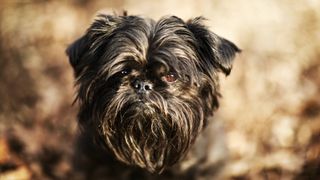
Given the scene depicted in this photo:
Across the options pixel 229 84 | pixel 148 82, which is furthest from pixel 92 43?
pixel 229 84

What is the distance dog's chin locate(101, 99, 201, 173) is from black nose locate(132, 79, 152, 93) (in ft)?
0.26

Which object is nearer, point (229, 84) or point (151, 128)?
point (151, 128)

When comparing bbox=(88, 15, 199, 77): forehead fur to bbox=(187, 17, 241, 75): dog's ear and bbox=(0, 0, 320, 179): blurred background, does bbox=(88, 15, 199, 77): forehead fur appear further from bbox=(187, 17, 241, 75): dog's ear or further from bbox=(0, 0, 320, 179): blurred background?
bbox=(0, 0, 320, 179): blurred background

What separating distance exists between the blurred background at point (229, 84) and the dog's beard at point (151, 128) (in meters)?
1.29

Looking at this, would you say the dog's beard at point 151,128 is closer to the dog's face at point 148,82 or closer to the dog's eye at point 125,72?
the dog's face at point 148,82

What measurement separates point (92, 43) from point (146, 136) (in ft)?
2.77

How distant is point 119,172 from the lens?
22.2 ft

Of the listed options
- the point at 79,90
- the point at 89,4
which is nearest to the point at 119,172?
the point at 79,90

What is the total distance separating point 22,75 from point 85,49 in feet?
9.96

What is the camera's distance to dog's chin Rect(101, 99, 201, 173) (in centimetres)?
589

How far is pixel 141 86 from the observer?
228 inches

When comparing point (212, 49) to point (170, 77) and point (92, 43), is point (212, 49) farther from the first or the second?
point (92, 43)

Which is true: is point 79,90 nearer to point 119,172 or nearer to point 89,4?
point 119,172

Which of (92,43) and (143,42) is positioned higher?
(143,42)
